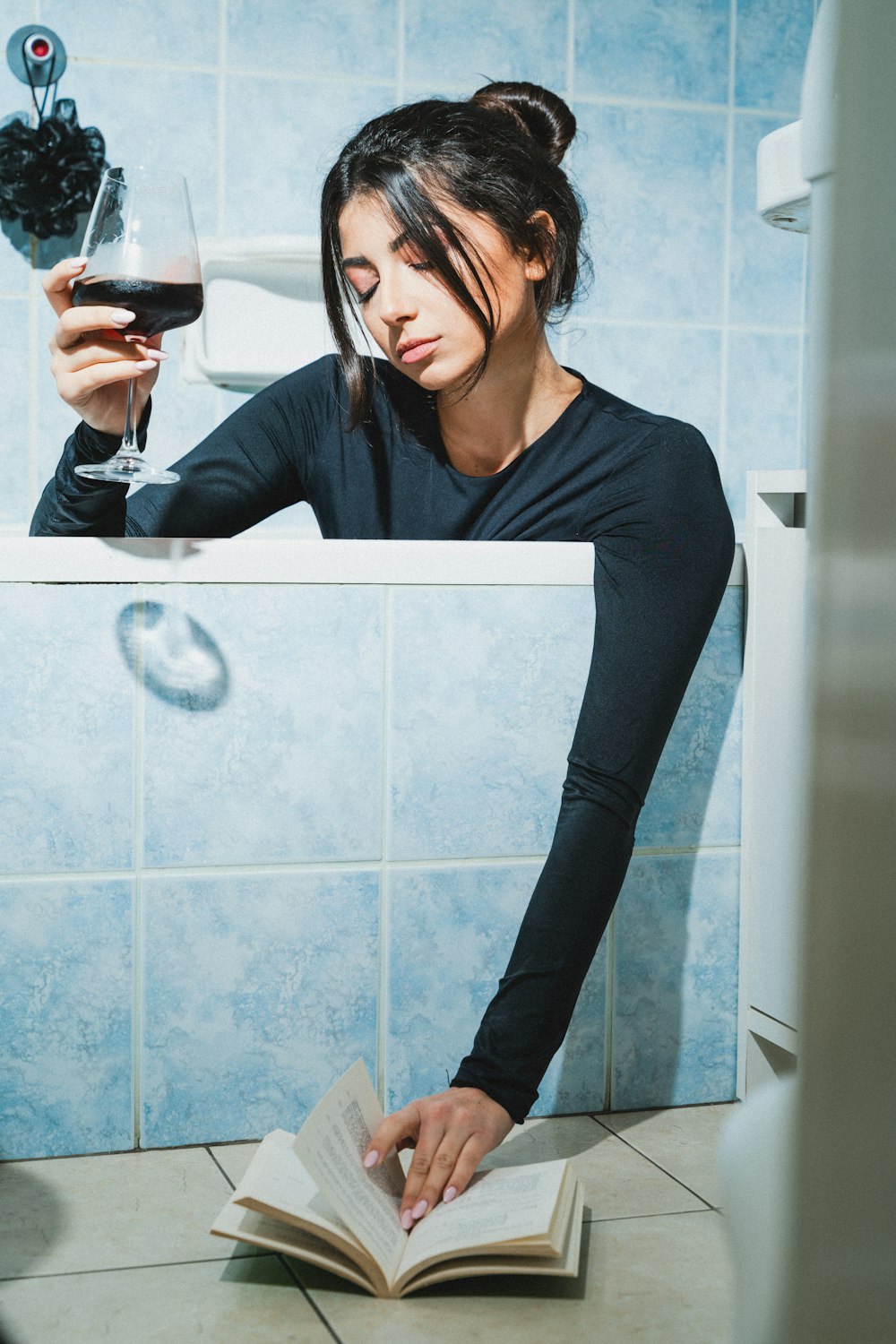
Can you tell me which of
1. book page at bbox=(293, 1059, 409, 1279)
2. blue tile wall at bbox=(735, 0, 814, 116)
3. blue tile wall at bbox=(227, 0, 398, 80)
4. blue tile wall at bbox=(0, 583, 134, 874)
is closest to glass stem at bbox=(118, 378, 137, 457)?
blue tile wall at bbox=(0, 583, 134, 874)

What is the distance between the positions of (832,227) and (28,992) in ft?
3.00

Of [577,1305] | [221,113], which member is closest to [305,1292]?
[577,1305]

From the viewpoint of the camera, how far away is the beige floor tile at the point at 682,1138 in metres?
0.98

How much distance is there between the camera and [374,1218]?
778 millimetres

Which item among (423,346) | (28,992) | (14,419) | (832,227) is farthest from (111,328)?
(14,419)

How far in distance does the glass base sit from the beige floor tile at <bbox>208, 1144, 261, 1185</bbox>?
0.52 meters

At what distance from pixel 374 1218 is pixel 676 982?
43cm

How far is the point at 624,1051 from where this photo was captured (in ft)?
3.63

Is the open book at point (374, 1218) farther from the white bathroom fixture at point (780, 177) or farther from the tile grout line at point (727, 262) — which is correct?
the tile grout line at point (727, 262)

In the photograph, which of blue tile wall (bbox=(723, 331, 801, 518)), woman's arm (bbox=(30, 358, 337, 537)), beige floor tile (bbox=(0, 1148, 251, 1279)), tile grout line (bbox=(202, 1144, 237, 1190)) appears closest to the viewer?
beige floor tile (bbox=(0, 1148, 251, 1279))

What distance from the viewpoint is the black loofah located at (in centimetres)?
221

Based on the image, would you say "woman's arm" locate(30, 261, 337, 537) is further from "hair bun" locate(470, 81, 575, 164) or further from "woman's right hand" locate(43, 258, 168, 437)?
"hair bun" locate(470, 81, 575, 164)

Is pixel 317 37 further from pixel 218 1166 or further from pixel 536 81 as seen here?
pixel 218 1166

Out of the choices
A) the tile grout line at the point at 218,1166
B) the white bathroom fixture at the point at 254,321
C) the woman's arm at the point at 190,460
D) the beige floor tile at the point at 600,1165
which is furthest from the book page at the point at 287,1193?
the white bathroom fixture at the point at 254,321
